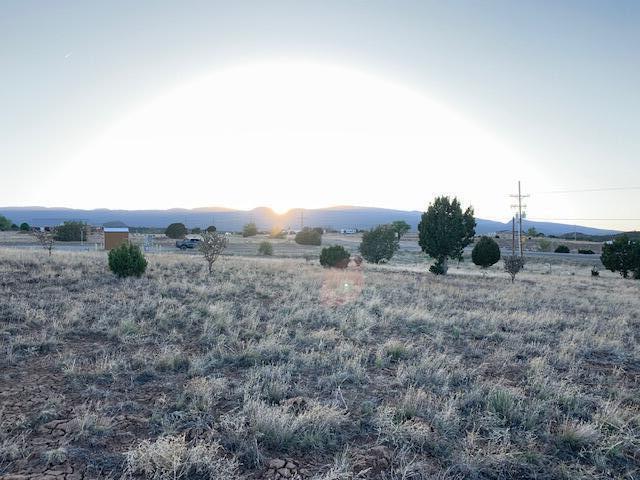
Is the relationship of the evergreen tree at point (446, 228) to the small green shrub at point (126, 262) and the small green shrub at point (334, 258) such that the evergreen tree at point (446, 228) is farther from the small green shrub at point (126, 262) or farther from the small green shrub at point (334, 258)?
the small green shrub at point (126, 262)

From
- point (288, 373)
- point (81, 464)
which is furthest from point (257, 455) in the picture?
point (288, 373)

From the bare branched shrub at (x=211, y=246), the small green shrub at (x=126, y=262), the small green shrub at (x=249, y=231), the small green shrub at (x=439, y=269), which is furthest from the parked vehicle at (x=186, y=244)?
the small green shrub at (x=126, y=262)

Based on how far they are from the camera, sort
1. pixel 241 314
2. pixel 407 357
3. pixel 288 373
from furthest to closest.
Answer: pixel 241 314
pixel 407 357
pixel 288 373

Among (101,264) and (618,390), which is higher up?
(101,264)

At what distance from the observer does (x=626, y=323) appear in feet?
40.5

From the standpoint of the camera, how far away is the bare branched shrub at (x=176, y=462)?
3.75 m

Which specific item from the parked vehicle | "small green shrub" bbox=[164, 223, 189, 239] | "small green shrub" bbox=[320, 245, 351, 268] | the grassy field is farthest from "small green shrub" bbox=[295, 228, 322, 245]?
the grassy field

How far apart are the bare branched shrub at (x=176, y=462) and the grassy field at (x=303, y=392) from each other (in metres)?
0.02

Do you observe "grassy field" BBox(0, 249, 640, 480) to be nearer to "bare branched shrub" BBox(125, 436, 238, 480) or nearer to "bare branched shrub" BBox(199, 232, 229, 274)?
"bare branched shrub" BBox(125, 436, 238, 480)

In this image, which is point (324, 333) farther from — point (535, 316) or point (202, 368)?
point (535, 316)

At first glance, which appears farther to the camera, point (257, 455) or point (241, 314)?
point (241, 314)

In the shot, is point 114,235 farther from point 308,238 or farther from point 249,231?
point 249,231

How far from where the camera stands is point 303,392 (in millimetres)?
5750

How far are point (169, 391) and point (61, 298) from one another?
24.9 feet
